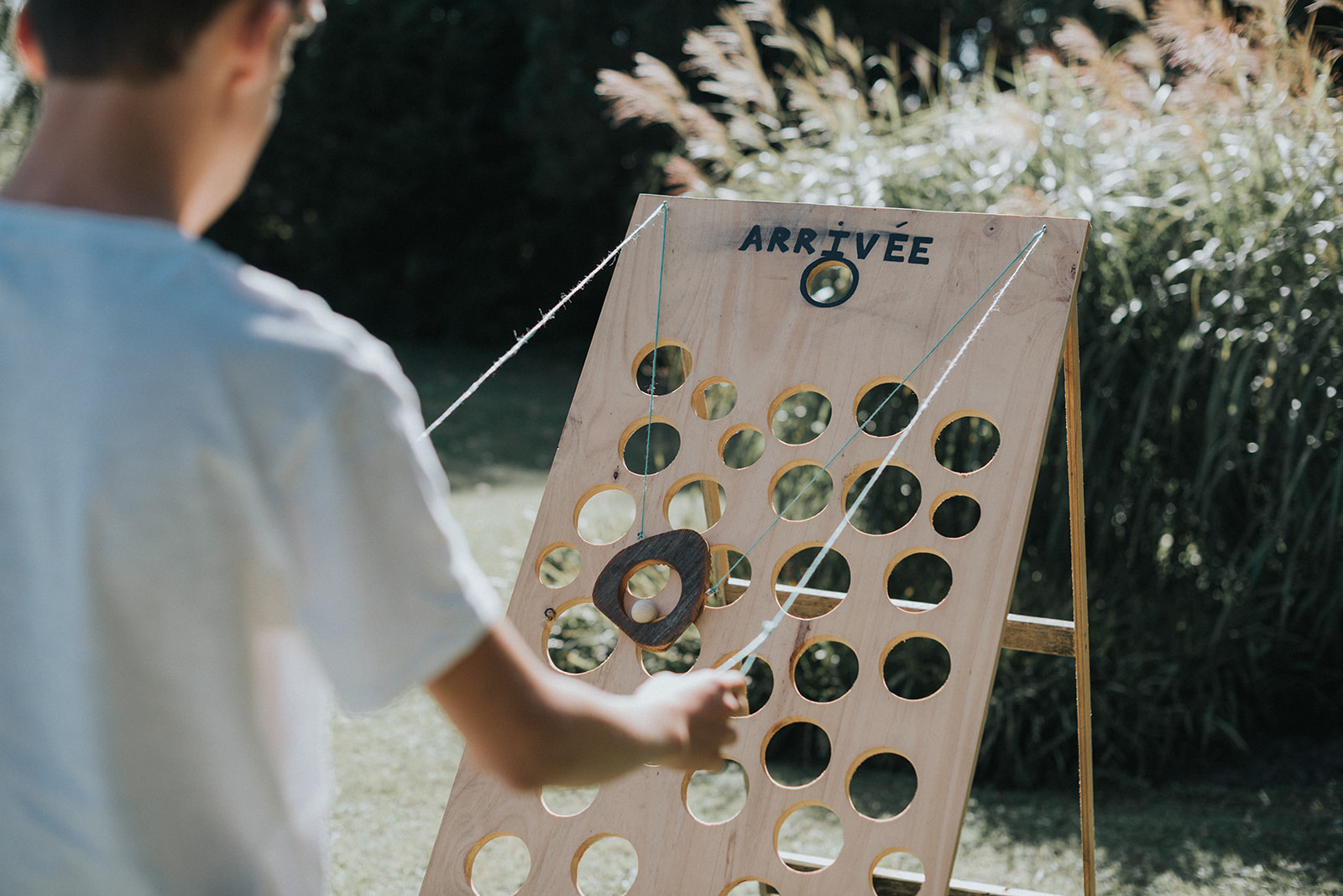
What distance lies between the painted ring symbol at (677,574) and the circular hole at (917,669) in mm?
1524

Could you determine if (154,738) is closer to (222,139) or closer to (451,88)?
(222,139)

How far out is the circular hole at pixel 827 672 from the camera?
321cm

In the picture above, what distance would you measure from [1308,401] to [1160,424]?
366 mm

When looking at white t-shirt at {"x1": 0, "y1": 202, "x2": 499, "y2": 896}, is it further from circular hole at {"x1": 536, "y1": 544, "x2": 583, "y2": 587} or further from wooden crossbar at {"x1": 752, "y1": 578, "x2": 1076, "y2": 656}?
circular hole at {"x1": 536, "y1": 544, "x2": 583, "y2": 587}

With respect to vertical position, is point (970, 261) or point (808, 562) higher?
point (970, 261)

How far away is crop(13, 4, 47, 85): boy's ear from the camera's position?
677 mm

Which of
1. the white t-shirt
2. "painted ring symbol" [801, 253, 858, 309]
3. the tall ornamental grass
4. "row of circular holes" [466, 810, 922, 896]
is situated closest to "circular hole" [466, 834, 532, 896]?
"row of circular holes" [466, 810, 922, 896]

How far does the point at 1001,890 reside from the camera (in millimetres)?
→ 1933

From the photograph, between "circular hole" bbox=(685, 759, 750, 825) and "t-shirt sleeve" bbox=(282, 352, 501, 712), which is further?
Result: "circular hole" bbox=(685, 759, 750, 825)

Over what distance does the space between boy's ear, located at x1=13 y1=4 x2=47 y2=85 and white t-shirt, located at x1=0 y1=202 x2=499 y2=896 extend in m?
0.10

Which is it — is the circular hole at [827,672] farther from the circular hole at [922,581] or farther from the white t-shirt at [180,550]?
the white t-shirt at [180,550]

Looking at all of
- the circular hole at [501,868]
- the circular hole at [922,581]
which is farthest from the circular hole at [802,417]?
the circular hole at [501,868]

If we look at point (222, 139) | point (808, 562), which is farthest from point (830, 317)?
point (808, 562)

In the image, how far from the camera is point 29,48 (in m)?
0.72
